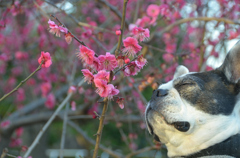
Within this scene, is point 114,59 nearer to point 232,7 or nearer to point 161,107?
point 161,107

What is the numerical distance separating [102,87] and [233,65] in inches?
27.8

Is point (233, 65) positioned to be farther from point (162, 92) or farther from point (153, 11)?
point (153, 11)

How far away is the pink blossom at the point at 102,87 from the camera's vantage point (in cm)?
138

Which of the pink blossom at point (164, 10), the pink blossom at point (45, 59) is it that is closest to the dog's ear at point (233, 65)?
the pink blossom at point (45, 59)

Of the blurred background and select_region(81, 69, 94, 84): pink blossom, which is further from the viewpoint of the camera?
the blurred background

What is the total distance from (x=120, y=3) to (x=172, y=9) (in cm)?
186

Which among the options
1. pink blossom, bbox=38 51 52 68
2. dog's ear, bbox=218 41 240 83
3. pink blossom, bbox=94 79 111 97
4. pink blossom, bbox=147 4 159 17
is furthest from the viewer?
pink blossom, bbox=147 4 159 17

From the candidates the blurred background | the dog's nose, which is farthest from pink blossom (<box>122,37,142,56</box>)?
the blurred background

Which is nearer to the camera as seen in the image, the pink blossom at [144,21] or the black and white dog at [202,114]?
the black and white dog at [202,114]

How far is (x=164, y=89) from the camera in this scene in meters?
1.60

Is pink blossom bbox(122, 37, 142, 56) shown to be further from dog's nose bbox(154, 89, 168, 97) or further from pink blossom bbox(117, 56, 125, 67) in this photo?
dog's nose bbox(154, 89, 168, 97)

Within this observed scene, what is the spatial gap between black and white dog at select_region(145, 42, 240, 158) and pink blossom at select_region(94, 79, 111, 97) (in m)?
0.31

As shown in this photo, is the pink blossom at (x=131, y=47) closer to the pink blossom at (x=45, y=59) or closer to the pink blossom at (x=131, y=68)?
the pink blossom at (x=131, y=68)

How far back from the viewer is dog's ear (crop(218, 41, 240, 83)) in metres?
1.49
